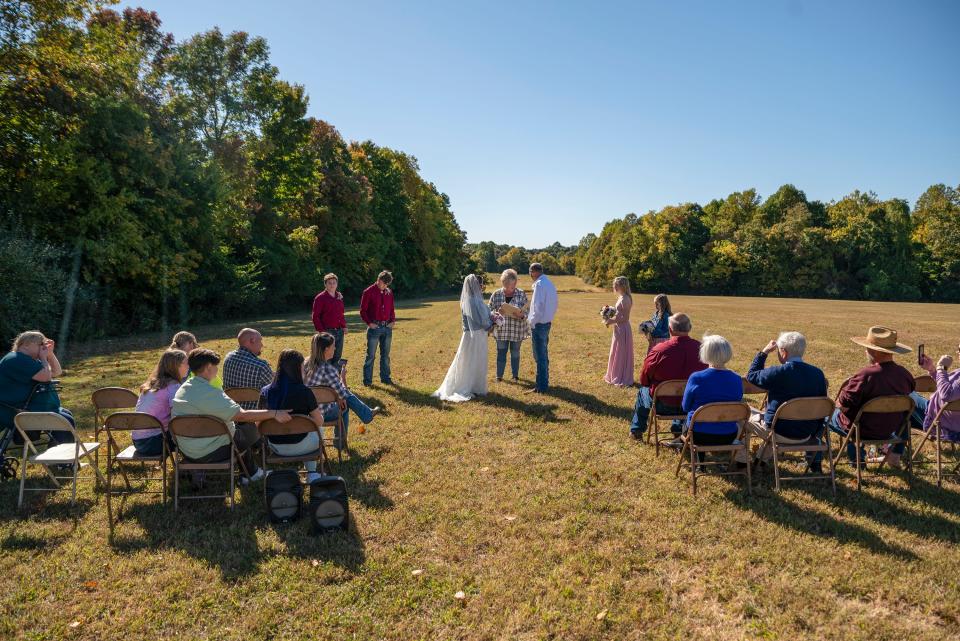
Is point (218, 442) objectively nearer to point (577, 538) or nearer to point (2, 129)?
point (577, 538)

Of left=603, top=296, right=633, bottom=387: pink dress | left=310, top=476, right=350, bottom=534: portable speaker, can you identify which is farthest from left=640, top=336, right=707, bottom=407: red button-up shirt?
left=310, top=476, right=350, bottom=534: portable speaker

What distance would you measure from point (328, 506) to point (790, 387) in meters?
4.93

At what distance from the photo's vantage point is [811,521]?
16.0ft

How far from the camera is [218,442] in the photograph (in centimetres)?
525

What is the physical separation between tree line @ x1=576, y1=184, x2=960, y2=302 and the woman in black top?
63614 mm

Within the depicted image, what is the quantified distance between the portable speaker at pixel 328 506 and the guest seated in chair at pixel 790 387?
449cm

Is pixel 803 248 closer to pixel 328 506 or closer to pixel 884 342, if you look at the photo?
pixel 884 342

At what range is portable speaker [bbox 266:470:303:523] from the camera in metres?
4.86

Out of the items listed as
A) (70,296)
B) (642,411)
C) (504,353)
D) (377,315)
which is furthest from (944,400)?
(70,296)

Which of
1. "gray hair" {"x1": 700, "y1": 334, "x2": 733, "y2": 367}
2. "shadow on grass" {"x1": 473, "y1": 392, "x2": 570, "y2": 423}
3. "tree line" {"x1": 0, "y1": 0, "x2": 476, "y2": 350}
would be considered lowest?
"shadow on grass" {"x1": 473, "y1": 392, "x2": 570, "y2": 423}

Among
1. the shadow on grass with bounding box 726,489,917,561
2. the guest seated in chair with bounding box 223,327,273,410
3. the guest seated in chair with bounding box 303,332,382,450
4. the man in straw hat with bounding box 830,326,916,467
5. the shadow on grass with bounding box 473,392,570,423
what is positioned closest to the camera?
the shadow on grass with bounding box 726,489,917,561

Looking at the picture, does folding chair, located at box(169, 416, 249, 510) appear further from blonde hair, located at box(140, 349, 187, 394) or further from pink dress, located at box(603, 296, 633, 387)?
pink dress, located at box(603, 296, 633, 387)

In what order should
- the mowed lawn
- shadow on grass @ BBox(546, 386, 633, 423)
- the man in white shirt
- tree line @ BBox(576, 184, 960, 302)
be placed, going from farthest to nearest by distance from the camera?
1. tree line @ BBox(576, 184, 960, 302)
2. the man in white shirt
3. shadow on grass @ BBox(546, 386, 633, 423)
4. the mowed lawn

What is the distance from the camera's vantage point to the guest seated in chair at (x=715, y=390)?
18.6 feet
